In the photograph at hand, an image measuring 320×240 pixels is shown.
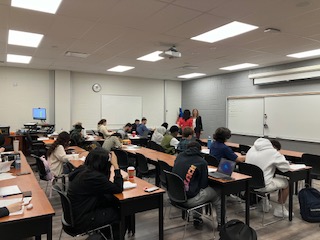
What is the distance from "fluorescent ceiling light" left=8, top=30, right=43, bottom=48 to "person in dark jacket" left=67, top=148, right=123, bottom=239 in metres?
3.41

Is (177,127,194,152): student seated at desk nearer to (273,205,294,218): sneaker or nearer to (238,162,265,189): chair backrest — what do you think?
(238,162,265,189): chair backrest

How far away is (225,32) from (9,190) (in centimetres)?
391

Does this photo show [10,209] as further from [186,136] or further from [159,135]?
[159,135]

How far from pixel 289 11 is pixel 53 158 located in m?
4.04

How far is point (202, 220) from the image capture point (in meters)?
3.33

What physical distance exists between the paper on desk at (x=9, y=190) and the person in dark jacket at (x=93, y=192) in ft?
1.71

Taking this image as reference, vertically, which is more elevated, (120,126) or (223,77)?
(223,77)

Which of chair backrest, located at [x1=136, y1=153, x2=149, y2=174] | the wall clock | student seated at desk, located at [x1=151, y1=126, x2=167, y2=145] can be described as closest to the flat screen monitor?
the wall clock

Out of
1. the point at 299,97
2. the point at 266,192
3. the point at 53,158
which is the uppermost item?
the point at 299,97

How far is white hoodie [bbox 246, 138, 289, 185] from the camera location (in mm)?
3311

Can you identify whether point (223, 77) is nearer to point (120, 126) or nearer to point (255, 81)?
point (255, 81)

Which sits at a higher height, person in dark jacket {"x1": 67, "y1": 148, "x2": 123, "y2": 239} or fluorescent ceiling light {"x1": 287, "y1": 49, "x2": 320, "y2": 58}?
fluorescent ceiling light {"x1": 287, "y1": 49, "x2": 320, "y2": 58}

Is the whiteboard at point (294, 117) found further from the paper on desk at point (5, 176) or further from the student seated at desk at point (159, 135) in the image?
the paper on desk at point (5, 176)

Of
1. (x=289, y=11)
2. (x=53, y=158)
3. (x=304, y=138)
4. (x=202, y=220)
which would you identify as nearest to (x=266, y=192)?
(x=202, y=220)
